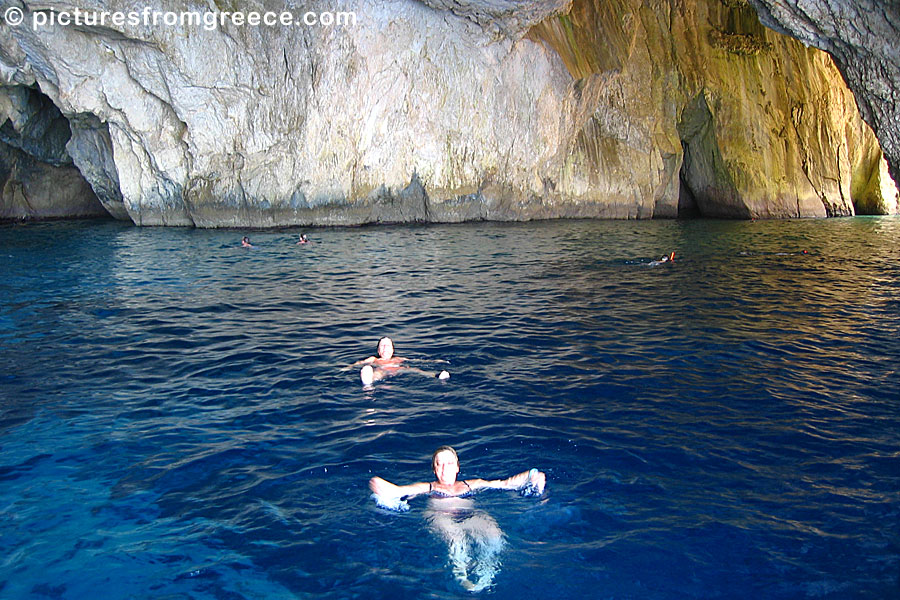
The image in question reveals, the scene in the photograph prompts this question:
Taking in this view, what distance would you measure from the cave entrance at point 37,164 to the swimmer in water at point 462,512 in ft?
88.6

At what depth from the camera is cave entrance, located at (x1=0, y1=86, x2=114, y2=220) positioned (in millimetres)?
28203

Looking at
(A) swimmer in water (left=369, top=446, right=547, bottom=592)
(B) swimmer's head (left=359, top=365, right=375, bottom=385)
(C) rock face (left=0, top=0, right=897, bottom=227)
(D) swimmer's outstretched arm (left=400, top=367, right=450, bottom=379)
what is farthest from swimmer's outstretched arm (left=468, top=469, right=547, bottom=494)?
(C) rock face (left=0, top=0, right=897, bottom=227)

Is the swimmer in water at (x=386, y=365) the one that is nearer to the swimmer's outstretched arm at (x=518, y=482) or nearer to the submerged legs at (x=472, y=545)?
the swimmer's outstretched arm at (x=518, y=482)

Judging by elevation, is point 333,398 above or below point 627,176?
below

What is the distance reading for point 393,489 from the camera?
6000 mm

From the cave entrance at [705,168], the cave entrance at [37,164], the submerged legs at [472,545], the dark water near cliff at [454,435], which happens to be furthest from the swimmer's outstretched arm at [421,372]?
the cave entrance at [705,168]

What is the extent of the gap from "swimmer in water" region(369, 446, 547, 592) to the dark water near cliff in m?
0.12

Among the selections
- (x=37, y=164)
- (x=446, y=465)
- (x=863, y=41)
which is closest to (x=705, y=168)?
(x=863, y=41)

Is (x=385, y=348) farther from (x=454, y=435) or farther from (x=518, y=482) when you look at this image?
(x=518, y=482)

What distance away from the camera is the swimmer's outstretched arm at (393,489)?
5965 mm

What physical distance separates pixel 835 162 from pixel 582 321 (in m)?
27.9

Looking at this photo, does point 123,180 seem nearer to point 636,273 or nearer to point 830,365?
point 636,273

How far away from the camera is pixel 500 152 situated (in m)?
29.5

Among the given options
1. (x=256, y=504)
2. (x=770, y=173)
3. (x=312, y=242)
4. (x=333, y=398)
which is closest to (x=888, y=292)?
(x=333, y=398)
